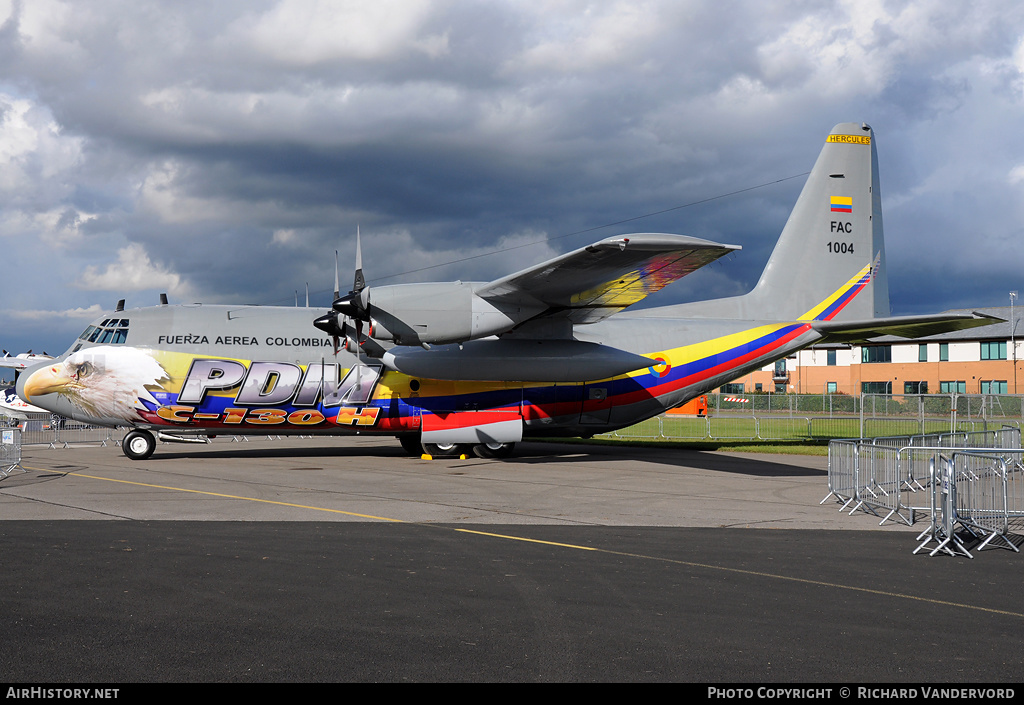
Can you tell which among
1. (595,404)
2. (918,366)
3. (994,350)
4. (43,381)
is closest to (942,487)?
(595,404)

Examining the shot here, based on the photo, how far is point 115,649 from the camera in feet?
17.6

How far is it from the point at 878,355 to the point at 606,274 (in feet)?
230

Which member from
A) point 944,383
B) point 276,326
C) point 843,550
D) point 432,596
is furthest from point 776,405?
point 432,596

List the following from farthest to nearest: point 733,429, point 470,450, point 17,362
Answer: point 733,429
point 17,362
point 470,450

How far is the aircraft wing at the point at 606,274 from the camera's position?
14.5 m

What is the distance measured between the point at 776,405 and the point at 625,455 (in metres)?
33.1

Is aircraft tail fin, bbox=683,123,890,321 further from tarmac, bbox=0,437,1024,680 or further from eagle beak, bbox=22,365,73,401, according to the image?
eagle beak, bbox=22,365,73,401

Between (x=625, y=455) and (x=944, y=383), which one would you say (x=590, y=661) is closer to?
(x=625, y=455)

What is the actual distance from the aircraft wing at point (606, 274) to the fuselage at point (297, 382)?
244 cm

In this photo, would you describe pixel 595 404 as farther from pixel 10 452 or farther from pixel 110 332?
pixel 10 452

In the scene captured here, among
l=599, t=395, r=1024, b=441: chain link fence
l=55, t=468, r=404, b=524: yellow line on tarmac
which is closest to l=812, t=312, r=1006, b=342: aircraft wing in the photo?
l=599, t=395, r=1024, b=441: chain link fence

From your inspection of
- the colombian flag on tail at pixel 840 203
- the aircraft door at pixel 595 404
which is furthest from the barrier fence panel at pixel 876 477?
the colombian flag on tail at pixel 840 203

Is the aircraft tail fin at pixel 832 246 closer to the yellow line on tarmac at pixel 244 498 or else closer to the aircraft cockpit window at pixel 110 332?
the yellow line on tarmac at pixel 244 498

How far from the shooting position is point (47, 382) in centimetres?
2061
